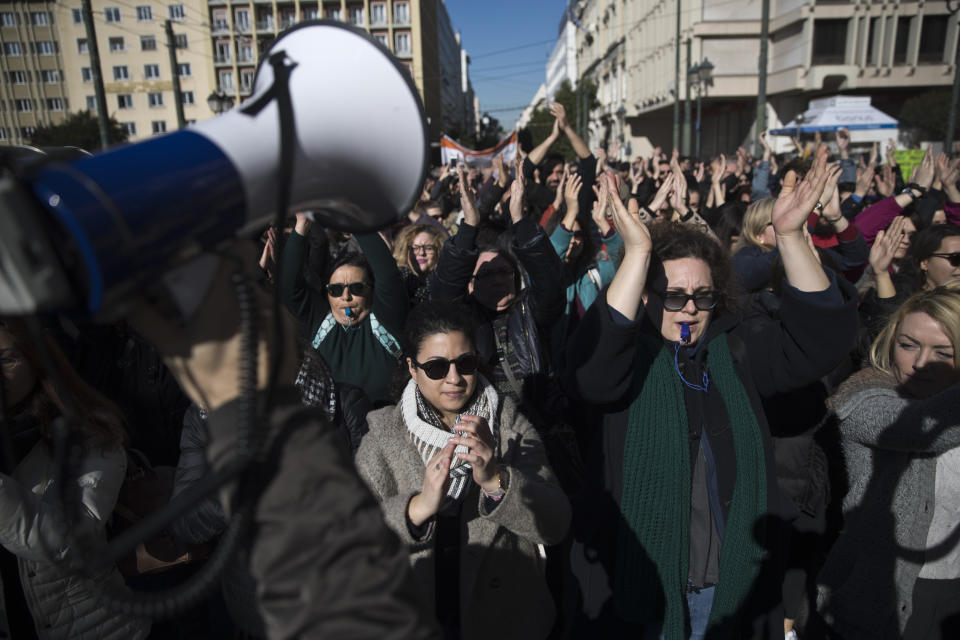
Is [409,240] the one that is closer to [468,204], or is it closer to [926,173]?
[468,204]

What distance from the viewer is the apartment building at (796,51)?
1119 inches

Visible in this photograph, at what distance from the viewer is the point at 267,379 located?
2.23 ft

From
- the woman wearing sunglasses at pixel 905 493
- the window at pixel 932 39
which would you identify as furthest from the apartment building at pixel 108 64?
the woman wearing sunglasses at pixel 905 493

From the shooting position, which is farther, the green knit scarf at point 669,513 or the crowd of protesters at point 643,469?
the green knit scarf at point 669,513

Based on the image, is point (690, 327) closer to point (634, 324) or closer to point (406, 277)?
point (634, 324)

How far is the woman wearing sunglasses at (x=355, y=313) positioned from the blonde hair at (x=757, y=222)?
2.20 m

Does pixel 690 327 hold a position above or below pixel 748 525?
above

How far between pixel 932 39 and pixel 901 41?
53.0 inches

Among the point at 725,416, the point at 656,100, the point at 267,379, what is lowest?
the point at 725,416

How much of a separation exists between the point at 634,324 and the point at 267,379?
1201 millimetres

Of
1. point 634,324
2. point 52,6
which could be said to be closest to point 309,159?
point 634,324

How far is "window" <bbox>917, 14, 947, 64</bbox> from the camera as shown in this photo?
28656 millimetres

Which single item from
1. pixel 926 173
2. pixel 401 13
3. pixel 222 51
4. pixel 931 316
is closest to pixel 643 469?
pixel 931 316

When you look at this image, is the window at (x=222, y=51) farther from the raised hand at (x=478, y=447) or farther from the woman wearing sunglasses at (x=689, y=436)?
the raised hand at (x=478, y=447)
